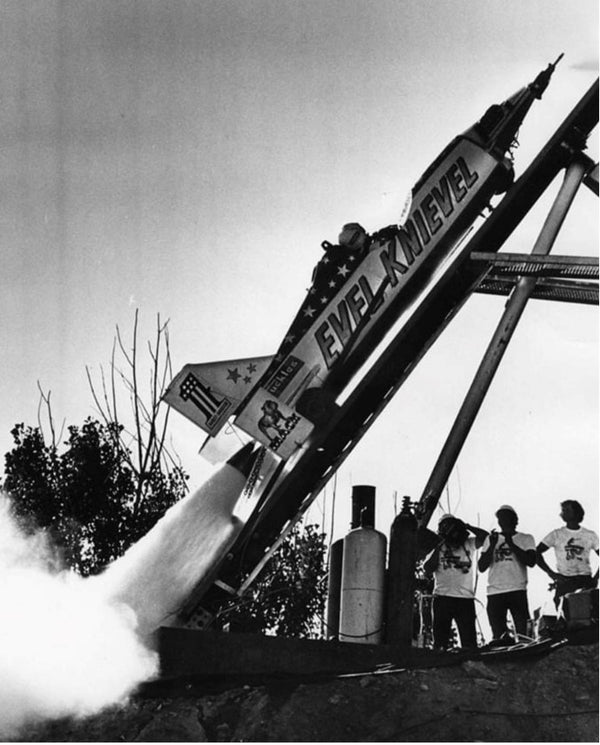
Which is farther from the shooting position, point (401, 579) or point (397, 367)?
point (397, 367)

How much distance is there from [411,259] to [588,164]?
2507mm

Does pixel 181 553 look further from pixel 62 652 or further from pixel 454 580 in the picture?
pixel 454 580

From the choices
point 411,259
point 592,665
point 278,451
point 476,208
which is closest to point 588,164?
point 476,208

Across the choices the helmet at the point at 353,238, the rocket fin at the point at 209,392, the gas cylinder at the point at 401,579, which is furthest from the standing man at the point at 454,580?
the helmet at the point at 353,238

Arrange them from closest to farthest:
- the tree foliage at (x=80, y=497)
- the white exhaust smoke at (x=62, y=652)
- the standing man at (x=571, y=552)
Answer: the white exhaust smoke at (x=62, y=652) < the standing man at (x=571, y=552) < the tree foliage at (x=80, y=497)

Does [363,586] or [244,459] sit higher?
[244,459]

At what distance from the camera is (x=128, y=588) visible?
36.6 ft

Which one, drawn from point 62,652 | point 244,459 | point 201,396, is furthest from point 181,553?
point 201,396

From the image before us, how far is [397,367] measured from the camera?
11844mm

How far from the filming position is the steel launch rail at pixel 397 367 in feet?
37.2

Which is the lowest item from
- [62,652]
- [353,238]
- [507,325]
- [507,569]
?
[62,652]

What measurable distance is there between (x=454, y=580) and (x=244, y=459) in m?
2.87

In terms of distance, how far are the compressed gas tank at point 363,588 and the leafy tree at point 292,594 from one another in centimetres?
1425

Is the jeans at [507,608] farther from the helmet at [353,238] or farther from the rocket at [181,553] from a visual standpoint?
the helmet at [353,238]
